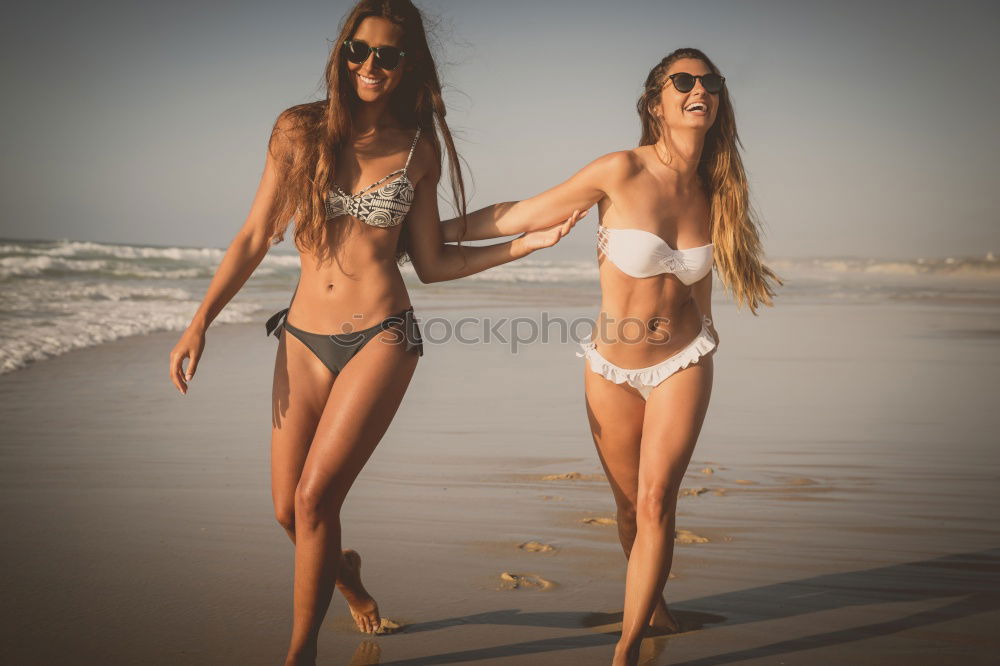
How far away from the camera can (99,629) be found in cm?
355

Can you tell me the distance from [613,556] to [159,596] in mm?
2188

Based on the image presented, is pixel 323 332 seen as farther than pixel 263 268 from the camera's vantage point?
No

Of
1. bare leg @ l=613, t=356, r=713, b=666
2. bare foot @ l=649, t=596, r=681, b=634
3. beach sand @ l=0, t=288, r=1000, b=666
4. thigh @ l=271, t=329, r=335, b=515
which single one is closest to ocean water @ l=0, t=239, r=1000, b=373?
beach sand @ l=0, t=288, r=1000, b=666

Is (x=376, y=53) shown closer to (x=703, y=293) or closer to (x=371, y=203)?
(x=371, y=203)

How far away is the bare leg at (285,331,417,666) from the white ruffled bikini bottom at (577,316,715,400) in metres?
0.95

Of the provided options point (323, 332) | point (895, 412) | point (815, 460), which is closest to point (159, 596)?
point (323, 332)

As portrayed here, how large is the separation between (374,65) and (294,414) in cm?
143

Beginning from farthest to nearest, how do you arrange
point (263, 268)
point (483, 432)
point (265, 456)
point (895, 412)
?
point (263, 268)
point (895, 412)
point (483, 432)
point (265, 456)

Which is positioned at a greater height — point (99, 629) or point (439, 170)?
point (439, 170)

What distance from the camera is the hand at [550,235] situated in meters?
3.98

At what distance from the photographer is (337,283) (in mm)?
3451

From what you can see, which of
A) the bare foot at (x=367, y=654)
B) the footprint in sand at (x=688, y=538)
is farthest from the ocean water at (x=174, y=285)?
the footprint in sand at (x=688, y=538)

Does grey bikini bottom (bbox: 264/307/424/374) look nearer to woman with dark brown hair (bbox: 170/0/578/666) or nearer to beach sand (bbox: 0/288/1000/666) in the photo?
woman with dark brown hair (bbox: 170/0/578/666)

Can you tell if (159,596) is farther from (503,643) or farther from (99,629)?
(503,643)
